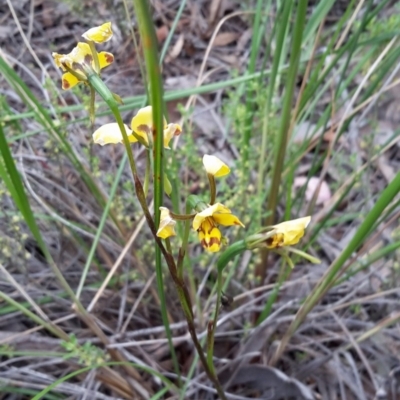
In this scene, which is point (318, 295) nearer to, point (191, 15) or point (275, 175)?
point (275, 175)

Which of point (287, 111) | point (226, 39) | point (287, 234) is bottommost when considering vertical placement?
point (287, 234)

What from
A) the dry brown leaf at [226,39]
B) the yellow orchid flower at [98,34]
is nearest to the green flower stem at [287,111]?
the yellow orchid flower at [98,34]

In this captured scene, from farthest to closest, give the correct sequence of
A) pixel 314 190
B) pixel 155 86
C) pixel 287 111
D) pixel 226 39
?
pixel 226 39, pixel 314 190, pixel 287 111, pixel 155 86

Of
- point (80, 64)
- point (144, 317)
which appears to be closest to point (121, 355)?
point (144, 317)

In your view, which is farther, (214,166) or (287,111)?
(287,111)

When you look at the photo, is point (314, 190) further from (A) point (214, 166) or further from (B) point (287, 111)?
(A) point (214, 166)

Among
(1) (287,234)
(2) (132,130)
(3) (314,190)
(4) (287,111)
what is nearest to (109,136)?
(2) (132,130)

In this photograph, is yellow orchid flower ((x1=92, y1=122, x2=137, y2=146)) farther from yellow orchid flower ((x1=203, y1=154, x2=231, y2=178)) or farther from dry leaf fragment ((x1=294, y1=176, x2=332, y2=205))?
dry leaf fragment ((x1=294, y1=176, x2=332, y2=205))

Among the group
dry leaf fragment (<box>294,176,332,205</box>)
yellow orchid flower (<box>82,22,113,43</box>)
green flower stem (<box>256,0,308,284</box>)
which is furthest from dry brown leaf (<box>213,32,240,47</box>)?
yellow orchid flower (<box>82,22,113,43</box>)
